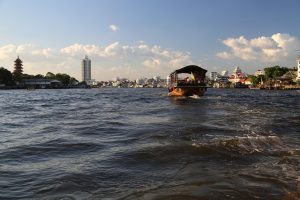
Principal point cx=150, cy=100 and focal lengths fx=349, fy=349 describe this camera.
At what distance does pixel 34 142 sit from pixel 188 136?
5.37 metres

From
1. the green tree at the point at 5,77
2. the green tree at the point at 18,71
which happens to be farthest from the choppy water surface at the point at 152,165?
the green tree at the point at 18,71

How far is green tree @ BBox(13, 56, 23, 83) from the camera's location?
484ft

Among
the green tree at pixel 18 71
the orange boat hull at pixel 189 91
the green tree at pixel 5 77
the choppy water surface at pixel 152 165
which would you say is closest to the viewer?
the choppy water surface at pixel 152 165

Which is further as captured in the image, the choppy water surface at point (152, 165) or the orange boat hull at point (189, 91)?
the orange boat hull at point (189, 91)

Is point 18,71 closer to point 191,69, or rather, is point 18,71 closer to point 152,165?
point 191,69

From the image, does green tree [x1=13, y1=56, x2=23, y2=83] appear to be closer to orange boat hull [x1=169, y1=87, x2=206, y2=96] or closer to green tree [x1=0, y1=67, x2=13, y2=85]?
green tree [x1=0, y1=67, x2=13, y2=85]

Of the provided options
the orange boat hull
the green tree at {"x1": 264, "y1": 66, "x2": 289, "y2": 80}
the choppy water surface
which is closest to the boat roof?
the orange boat hull

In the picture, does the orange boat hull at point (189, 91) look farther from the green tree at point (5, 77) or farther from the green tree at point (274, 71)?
the green tree at point (5, 77)

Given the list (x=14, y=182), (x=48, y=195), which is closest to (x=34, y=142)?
(x=14, y=182)

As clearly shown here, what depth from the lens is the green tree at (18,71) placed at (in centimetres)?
14740

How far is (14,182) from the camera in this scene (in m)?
7.07

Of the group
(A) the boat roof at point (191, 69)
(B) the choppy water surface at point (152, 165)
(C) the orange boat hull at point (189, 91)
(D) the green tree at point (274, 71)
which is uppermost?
(D) the green tree at point (274, 71)

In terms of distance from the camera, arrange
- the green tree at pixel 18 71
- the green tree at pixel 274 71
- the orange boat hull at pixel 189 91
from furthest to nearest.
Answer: the green tree at pixel 18 71, the green tree at pixel 274 71, the orange boat hull at pixel 189 91

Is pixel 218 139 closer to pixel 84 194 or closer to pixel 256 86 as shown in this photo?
pixel 84 194
